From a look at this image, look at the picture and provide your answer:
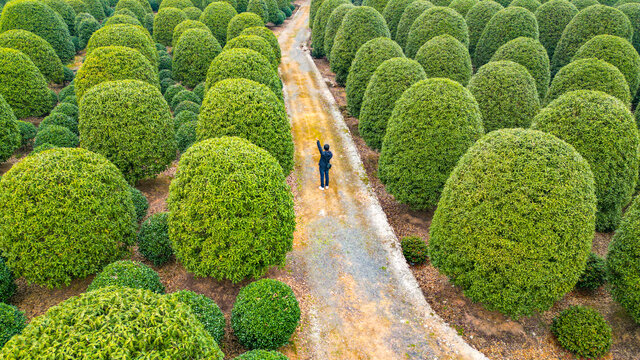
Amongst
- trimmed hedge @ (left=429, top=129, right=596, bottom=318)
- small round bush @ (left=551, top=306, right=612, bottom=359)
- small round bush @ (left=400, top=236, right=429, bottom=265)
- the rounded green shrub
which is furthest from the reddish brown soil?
the rounded green shrub

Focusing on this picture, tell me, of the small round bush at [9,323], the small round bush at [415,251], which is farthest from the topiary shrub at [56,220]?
the small round bush at [415,251]

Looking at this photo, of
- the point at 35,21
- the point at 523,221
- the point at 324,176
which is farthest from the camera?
the point at 35,21

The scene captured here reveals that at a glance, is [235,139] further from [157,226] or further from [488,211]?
[488,211]

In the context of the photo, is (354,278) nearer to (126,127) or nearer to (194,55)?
(126,127)

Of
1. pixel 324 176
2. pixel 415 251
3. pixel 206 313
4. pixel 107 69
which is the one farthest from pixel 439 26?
pixel 206 313

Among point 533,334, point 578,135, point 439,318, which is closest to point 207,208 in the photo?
point 439,318

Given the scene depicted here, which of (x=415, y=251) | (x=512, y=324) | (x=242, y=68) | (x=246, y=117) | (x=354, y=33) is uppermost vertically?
(x=354, y=33)
